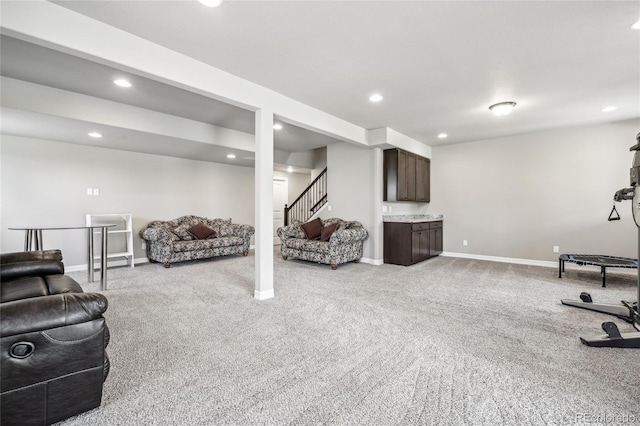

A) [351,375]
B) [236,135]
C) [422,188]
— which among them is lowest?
[351,375]

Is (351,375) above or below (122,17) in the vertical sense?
below

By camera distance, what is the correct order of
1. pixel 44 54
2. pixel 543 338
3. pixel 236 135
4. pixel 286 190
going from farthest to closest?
pixel 286 190 → pixel 236 135 → pixel 44 54 → pixel 543 338

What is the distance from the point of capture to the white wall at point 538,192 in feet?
15.6

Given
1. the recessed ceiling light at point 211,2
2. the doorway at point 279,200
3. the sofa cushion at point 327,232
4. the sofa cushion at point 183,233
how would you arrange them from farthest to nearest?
1. the doorway at point 279,200
2. the sofa cushion at point 183,233
3. the sofa cushion at point 327,232
4. the recessed ceiling light at point 211,2

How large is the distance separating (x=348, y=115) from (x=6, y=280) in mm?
4197

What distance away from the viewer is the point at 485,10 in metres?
2.11

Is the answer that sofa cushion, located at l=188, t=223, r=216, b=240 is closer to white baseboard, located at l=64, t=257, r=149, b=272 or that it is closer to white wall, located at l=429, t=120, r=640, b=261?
white baseboard, located at l=64, t=257, r=149, b=272

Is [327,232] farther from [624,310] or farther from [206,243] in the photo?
[624,310]

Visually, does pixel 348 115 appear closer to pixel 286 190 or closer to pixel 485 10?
pixel 485 10

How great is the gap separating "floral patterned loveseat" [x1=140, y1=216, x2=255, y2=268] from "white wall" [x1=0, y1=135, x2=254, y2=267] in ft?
1.15

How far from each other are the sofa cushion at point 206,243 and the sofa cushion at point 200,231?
0.51 feet

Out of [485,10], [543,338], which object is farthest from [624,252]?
[485,10]

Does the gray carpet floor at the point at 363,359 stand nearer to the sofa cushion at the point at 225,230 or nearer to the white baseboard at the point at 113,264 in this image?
the white baseboard at the point at 113,264

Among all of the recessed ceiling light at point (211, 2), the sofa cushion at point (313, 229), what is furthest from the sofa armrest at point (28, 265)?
the sofa cushion at point (313, 229)
